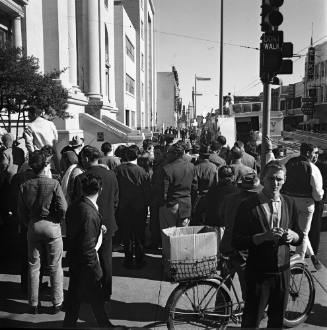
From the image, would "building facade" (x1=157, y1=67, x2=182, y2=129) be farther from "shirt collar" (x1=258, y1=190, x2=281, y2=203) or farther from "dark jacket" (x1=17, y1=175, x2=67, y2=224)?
"shirt collar" (x1=258, y1=190, x2=281, y2=203)

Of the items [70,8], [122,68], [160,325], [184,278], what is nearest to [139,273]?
[160,325]

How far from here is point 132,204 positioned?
6340mm

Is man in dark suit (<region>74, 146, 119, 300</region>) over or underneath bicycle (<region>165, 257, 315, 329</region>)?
over

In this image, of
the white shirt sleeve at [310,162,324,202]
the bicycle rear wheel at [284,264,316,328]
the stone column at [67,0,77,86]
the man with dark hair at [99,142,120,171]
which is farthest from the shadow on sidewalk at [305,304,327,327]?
the stone column at [67,0,77,86]

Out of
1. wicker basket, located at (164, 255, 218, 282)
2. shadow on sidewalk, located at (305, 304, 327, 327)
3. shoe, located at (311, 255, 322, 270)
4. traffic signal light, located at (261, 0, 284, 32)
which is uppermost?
traffic signal light, located at (261, 0, 284, 32)

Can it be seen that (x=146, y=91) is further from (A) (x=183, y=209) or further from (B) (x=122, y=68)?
(A) (x=183, y=209)

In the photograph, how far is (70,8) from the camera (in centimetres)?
2273

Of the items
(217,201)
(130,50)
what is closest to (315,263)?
(217,201)

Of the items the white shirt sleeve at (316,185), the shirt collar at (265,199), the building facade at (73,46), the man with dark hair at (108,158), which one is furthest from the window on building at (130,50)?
the shirt collar at (265,199)

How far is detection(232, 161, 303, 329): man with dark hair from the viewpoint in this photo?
3545mm

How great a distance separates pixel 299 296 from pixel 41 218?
293cm

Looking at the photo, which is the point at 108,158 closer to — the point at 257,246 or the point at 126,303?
the point at 126,303

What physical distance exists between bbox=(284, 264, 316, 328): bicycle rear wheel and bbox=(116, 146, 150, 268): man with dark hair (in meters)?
2.63

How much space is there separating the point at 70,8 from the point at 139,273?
1998 centimetres
